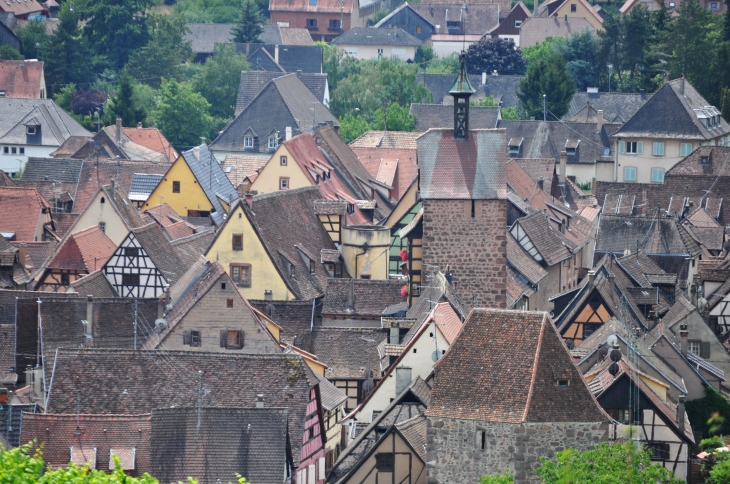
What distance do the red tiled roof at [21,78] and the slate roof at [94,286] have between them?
65.1 m

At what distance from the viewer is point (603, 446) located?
5119cm

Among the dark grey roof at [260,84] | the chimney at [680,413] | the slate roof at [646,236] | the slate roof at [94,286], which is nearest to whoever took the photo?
the chimney at [680,413]

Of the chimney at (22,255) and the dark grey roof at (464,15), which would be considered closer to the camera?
the chimney at (22,255)

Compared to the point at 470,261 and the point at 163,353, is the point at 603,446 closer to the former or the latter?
the point at 163,353

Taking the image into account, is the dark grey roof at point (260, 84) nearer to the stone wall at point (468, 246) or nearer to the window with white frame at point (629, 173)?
the window with white frame at point (629, 173)

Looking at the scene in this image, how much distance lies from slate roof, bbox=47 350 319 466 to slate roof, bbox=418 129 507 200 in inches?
531

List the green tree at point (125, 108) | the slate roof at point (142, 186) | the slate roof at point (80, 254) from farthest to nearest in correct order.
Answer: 1. the green tree at point (125, 108)
2. the slate roof at point (142, 186)
3. the slate roof at point (80, 254)

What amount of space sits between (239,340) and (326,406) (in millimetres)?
6188

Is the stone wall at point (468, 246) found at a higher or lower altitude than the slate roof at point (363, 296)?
higher

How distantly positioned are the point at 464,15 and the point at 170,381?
12618 cm

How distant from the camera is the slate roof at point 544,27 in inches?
6614

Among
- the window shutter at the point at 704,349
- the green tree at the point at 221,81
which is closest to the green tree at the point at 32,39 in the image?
the green tree at the point at 221,81

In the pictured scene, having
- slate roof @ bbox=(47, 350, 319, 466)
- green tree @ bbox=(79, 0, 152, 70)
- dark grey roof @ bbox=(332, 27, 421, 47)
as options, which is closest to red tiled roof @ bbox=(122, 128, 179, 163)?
green tree @ bbox=(79, 0, 152, 70)

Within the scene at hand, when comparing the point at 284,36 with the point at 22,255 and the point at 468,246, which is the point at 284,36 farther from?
the point at 468,246
